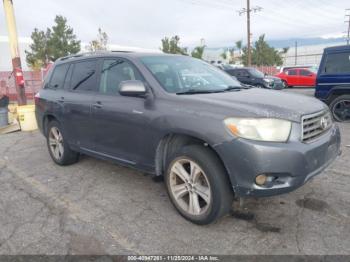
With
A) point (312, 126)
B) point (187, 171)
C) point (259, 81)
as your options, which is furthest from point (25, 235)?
point (259, 81)

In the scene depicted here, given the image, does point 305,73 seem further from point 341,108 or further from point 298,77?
point 341,108

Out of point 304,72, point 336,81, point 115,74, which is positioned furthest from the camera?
point 304,72

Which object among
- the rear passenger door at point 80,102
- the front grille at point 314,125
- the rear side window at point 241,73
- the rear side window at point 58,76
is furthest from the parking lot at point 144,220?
the rear side window at point 241,73

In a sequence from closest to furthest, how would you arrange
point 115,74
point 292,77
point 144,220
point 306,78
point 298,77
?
point 144,220
point 115,74
point 306,78
point 298,77
point 292,77

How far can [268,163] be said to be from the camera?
2699 millimetres

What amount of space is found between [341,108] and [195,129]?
678 centimetres

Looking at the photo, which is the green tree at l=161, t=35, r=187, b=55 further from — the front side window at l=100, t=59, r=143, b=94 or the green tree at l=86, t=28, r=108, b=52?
the front side window at l=100, t=59, r=143, b=94

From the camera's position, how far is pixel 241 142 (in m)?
2.75

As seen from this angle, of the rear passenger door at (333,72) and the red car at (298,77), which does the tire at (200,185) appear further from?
the red car at (298,77)

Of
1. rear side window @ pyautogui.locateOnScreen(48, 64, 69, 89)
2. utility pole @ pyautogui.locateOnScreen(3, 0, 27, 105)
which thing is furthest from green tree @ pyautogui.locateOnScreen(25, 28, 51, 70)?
rear side window @ pyautogui.locateOnScreen(48, 64, 69, 89)

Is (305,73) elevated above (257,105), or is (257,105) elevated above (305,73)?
(257,105)

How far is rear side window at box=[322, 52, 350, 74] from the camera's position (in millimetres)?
8016

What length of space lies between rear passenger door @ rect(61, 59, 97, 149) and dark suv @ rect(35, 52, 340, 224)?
2 cm

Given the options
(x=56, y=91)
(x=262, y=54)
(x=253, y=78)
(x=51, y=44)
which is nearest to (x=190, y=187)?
(x=56, y=91)
